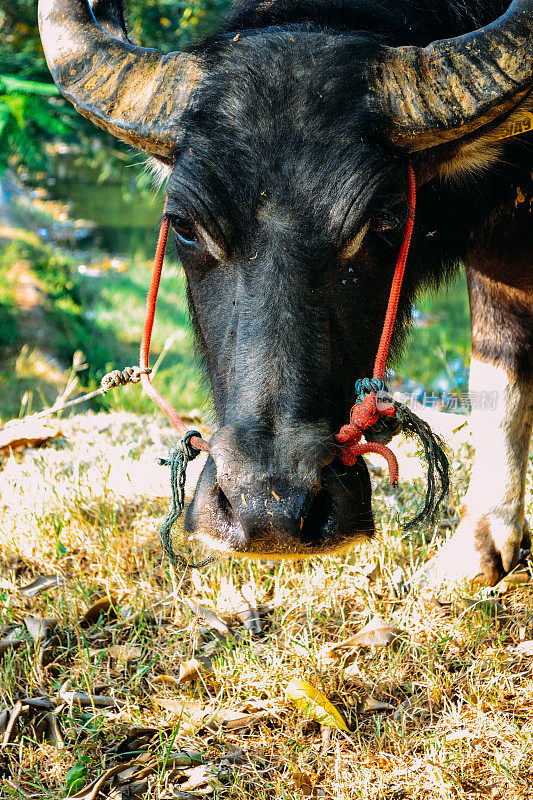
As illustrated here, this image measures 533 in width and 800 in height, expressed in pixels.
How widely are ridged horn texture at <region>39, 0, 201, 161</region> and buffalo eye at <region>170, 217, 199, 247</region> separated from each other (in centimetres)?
25

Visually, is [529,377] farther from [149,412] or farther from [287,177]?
[149,412]

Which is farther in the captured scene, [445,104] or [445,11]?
[445,11]

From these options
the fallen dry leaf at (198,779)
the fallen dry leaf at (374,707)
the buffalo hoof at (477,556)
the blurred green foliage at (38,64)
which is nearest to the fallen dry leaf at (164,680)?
the fallen dry leaf at (198,779)

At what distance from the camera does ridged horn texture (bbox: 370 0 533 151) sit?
7.59 feet

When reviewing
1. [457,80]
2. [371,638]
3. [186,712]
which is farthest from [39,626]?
[457,80]

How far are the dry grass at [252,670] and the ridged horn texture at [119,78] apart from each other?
1733 millimetres

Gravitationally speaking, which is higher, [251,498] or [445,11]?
[445,11]

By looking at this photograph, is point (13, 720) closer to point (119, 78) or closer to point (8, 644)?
point (8, 644)

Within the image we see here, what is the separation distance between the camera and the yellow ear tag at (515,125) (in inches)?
98.6

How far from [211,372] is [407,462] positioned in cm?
166

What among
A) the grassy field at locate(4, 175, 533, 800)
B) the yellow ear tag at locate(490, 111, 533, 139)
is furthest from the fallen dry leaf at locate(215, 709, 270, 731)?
the yellow ear tag at locate(490, 111, 533, 139)

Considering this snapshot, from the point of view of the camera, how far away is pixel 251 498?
2059 millimetres

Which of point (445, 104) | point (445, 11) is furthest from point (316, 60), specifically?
point (445, 11)

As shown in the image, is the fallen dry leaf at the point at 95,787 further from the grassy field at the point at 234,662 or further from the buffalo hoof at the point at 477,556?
the buffalo hoof at the point at 477,556
